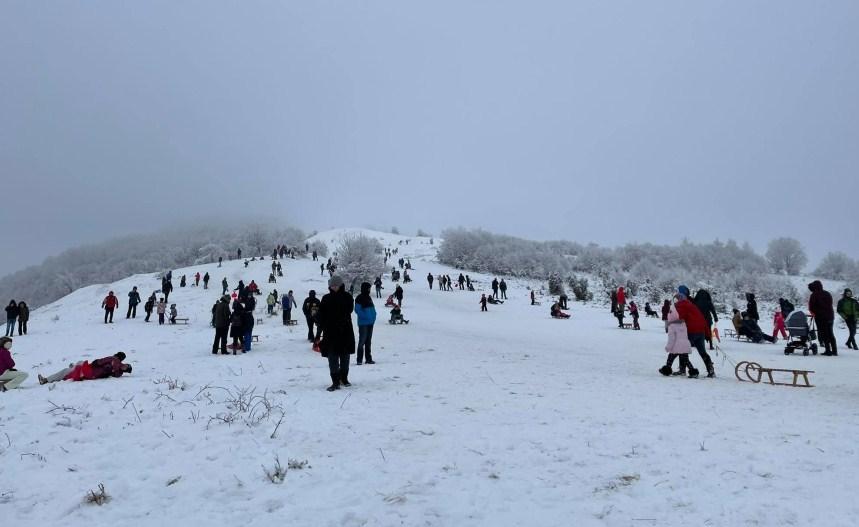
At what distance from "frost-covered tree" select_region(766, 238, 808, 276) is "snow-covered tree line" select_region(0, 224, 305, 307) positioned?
85998mm

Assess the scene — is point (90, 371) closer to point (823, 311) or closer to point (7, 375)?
point (7, 375)

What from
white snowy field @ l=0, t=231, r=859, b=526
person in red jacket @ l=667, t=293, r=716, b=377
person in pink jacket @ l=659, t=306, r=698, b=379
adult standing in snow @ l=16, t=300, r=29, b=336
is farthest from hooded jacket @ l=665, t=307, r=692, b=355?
adult standing in snow @ l=16, t=300, r=29, b=336

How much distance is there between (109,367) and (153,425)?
531cm

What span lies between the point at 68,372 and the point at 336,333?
6.13 metres

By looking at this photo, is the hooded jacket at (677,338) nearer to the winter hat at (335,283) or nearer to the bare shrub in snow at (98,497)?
the winter hat at (335,283)

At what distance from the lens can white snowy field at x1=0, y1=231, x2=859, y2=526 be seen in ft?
12.0

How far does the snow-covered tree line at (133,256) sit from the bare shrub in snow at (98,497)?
244 feet

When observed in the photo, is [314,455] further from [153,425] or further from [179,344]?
[179,344]

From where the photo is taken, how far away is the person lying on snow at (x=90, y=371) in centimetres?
962

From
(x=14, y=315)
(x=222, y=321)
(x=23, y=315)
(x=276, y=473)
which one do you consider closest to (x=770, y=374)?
(x=276, y=473)

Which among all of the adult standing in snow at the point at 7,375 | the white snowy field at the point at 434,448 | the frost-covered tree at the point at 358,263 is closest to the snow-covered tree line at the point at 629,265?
the frost-covered tree at the point at 358,263

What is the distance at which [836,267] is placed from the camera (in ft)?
275

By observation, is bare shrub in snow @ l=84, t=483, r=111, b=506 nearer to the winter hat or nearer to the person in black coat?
the person in black coat

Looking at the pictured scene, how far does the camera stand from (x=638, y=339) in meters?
18.8
